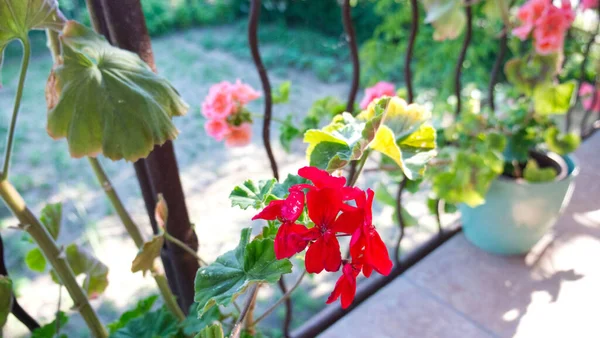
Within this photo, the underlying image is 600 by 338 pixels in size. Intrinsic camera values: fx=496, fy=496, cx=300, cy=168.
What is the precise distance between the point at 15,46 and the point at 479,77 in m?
3.24

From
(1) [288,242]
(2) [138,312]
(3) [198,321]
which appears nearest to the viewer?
(1) [288,242]

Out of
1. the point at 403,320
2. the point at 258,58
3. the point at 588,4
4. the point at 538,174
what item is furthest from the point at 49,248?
the point at 588,4

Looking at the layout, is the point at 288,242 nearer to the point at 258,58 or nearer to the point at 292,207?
the point at 292,207

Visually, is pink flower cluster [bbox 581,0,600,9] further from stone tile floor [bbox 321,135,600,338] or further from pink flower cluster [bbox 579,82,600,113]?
stone tile floor [bbox 321,135,600,338]

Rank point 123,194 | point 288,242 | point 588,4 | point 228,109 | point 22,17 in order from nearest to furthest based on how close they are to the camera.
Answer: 1. point 288,242
2. point 22,17
3. point 228,109
4. point 588,4
5. point 123,194

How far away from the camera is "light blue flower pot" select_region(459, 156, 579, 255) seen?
1063mm

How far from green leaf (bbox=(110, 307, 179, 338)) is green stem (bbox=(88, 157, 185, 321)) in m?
0.03

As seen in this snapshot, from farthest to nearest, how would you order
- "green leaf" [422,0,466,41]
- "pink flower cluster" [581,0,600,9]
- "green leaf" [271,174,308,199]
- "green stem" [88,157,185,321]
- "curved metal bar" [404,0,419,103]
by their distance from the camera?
1. "pink flower cluster" [581,0,600,9]
2. "green leaf" [422,0,466,41]
3. "curved metal bar" [404,0,419,103]
4. "green stem" [88,157,185,321]
5. "green leaf" [271,174,308,199]

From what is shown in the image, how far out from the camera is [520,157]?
1.13 m

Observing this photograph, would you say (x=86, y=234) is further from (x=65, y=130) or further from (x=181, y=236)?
(x=65, y=130)

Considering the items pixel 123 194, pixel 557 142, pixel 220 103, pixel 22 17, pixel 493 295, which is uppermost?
pixel 22 17

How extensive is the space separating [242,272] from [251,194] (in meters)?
0.08

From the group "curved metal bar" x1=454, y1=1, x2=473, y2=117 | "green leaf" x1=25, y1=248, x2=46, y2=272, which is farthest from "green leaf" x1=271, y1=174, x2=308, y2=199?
"curved metal bar" x1=454, y1=1, x2=473, y2=117

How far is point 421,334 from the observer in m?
1.00
